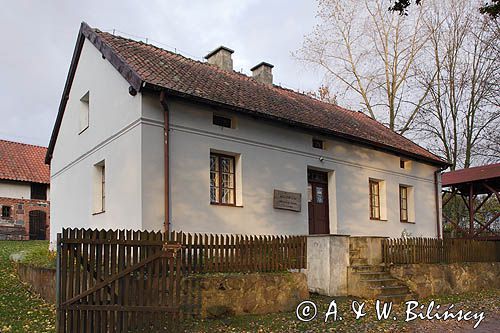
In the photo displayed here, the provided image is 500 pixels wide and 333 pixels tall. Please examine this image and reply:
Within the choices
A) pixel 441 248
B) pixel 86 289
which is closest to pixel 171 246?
pixel 86 289

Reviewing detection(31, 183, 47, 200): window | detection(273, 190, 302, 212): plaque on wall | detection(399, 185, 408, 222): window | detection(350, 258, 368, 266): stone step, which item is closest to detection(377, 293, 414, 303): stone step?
detection(350, 258, 368, 266): stone step

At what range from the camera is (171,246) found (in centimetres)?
727

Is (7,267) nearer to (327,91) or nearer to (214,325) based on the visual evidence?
(214,325)

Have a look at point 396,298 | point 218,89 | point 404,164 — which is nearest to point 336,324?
point 396,298

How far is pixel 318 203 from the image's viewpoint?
1544 cm

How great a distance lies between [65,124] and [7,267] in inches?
196

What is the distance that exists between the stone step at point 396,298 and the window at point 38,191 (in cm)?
2440

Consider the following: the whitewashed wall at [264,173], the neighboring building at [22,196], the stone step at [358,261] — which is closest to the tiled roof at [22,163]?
the neighboring building at [22,196]

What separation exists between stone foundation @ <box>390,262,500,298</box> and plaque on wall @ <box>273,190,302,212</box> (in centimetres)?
324

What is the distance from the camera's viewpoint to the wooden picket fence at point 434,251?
12712 mm

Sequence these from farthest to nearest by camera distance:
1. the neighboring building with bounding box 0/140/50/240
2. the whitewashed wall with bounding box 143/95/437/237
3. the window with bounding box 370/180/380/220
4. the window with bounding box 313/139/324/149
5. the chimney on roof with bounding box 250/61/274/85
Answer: the neighboring building with bounding box 0/140/50/240
the chimney on roof with bounding box 250/61/274/85
the window with bounding box 370/180/380/220
the window with bounding box 313/139/324/149
the whitewashed wall with bounding box 143/95/437/237

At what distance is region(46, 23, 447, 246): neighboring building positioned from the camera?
11.4 m

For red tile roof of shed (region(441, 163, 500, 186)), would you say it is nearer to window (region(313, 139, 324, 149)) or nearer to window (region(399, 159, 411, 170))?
window (region(399, 159, 411, 170))

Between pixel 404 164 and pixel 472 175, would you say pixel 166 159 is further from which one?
pixel 472 175
